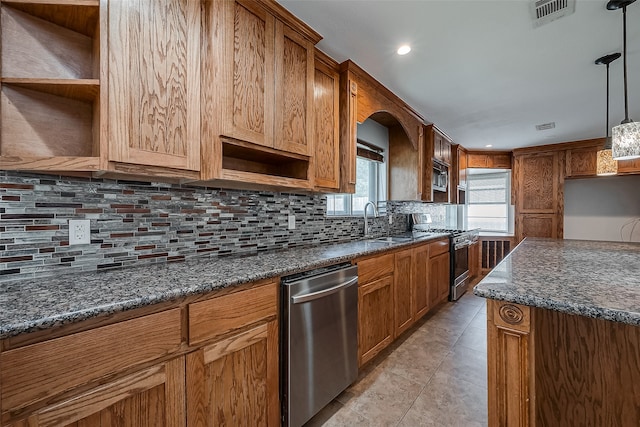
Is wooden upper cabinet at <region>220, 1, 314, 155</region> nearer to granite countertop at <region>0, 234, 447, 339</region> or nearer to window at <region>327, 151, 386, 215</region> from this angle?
granite countertop at <region>0, 234, 447, 339</region>

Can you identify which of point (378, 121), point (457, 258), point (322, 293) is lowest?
point (457, 258)

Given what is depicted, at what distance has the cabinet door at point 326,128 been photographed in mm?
2031

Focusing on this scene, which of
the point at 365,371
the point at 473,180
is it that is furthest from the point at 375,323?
the point at 473,180

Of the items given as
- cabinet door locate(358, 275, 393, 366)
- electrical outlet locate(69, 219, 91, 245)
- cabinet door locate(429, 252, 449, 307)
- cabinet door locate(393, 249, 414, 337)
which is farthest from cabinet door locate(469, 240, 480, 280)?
electrical outlet locate(69, 219, 91, 245)

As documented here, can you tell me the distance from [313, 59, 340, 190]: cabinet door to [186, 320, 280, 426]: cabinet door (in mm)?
1142

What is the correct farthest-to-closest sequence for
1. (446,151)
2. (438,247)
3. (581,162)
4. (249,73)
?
(581,162)
(446,151)
(438,247)
(249,73)

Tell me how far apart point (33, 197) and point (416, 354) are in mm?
2639

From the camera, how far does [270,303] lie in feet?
4.38

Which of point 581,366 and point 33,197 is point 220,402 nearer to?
point 33,197

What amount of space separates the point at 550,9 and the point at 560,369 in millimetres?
1894

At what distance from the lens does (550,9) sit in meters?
1.58

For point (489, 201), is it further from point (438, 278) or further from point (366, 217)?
point (366, 217)

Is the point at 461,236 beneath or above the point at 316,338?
above

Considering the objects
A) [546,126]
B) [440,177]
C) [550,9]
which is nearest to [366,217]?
[440,177]
